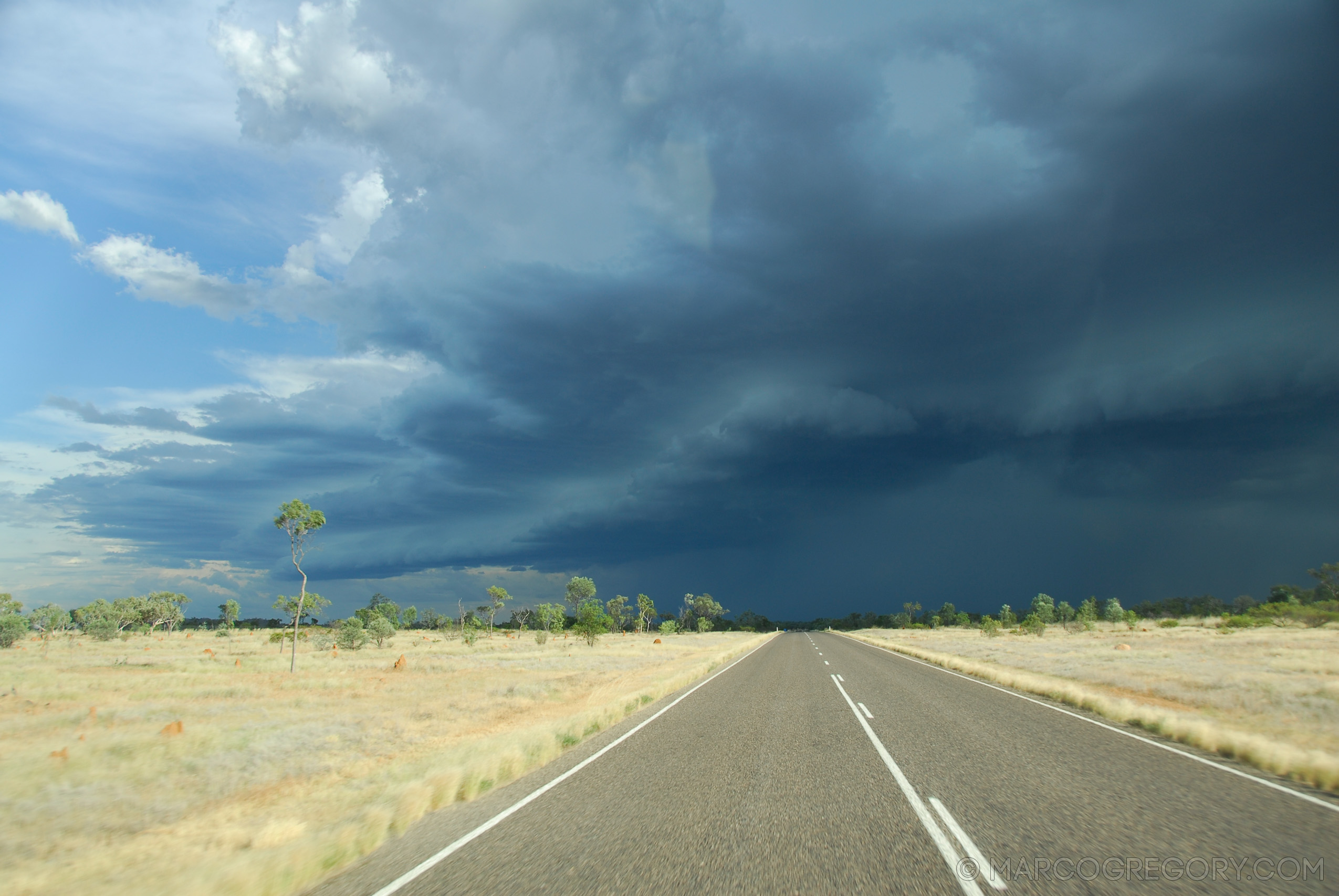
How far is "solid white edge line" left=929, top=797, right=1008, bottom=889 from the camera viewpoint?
16.1 ft

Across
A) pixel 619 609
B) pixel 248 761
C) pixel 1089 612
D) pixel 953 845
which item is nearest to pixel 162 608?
pixel 619 609

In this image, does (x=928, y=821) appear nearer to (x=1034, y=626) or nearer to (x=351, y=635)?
(x=351, y=635)

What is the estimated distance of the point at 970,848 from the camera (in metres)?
5.65

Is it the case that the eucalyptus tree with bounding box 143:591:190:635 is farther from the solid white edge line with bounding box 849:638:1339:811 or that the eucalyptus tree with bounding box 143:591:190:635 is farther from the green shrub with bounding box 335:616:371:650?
the solid white edge line with bounding box 849:638:1339:811

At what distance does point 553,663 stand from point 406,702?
16.9 metres

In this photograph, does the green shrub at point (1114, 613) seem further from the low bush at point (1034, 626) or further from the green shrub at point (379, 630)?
the green shrub at point (379, 630)

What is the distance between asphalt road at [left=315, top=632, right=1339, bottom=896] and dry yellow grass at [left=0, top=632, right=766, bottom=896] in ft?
3.39

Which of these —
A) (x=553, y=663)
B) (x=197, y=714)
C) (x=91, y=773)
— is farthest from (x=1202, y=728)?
(x=553, y=663)

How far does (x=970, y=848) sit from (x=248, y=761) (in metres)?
12.9

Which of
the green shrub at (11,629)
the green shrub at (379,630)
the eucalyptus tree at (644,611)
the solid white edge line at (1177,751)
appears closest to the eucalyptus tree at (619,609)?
the eucalyptus tree at (644,611)

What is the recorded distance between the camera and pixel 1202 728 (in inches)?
456

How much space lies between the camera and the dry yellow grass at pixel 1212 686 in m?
10.5

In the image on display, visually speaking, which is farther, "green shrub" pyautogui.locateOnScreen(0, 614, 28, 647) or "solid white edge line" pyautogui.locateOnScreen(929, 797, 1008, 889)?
"green shrub" pyautogui.locateOnScreen(0, 614, 28, 647)

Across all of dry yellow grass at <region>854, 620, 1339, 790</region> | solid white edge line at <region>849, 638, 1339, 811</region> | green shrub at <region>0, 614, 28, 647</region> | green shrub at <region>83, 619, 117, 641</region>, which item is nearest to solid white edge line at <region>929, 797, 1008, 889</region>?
solid white edge line at <region>849, 638, 1339, 811</region>
